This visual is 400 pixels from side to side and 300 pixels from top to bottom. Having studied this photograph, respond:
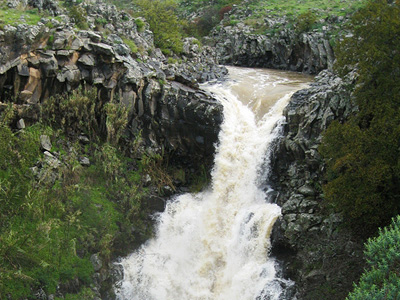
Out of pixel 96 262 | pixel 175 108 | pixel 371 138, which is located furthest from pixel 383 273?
pixel 175 108

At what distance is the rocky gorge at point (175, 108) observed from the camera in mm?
20406

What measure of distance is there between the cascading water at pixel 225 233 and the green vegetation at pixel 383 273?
6578 mm

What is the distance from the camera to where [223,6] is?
64438 millimetres

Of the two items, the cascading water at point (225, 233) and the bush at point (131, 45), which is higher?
the bush at point (131, 45)

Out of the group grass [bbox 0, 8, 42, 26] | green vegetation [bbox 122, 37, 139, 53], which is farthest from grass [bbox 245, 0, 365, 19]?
grass [bbox 0, 8, 42, 26]

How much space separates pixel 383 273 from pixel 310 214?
7124mm

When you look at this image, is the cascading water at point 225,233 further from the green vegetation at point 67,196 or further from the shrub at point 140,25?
the shrub at point 140,25

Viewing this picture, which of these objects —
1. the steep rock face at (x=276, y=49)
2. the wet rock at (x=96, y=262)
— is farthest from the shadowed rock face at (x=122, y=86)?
the steep rock face at (x=276, y=49)

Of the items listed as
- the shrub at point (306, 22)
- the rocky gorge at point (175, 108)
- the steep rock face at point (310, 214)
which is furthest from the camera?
the shrub at point (306, 22)

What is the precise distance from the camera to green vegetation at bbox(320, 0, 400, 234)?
1820cm

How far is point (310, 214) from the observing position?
2180 centimetres

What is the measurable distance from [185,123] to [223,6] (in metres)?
42.1

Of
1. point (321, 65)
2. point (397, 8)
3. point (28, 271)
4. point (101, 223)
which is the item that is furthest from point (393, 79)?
point (321, 65)

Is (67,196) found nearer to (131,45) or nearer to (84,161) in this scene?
(84,161)
